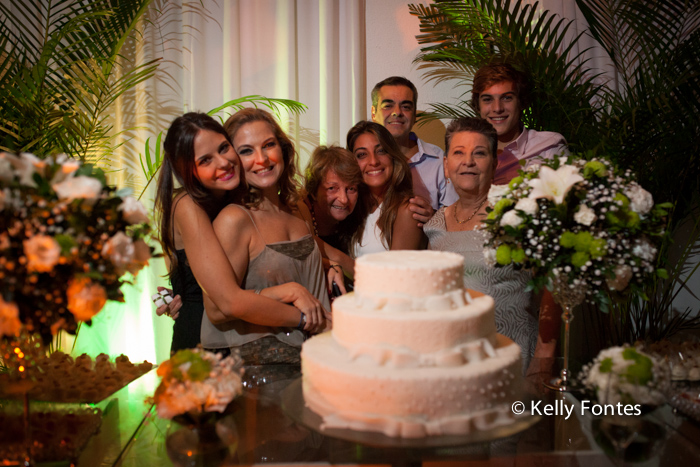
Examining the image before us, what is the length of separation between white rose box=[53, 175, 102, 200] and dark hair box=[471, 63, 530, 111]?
3229mm

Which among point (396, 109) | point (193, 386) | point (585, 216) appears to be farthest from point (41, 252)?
point (396, 109)

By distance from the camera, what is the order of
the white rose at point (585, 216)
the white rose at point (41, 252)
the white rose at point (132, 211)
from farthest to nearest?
the white rose at point (585, 216)
the white rose at point (132, 211)
the white rose at point (41, 252)

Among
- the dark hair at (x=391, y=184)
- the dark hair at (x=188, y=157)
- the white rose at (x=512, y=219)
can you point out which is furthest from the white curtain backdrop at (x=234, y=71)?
the white rose at (x=512, y=219)

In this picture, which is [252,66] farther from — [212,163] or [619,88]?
[619,88]

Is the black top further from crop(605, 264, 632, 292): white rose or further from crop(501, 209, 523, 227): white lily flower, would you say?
crop(605, 264, 632, 292): white rose

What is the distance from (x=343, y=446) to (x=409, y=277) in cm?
58

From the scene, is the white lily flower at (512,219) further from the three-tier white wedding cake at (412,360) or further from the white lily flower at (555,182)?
the three-tier white wedding cake at (412,360)

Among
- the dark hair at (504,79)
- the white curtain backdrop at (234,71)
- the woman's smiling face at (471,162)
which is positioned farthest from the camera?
the white curtain backdrop at (234,71)

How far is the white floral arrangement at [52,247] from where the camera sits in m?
1.51

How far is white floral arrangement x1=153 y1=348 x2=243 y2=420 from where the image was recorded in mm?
1777

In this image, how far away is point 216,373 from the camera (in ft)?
6.03

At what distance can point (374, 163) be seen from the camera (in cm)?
349

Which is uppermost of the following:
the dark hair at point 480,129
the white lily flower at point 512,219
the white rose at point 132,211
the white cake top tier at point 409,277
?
the dark hair at point 480,129

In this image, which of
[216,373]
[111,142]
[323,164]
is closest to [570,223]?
[216,373]
